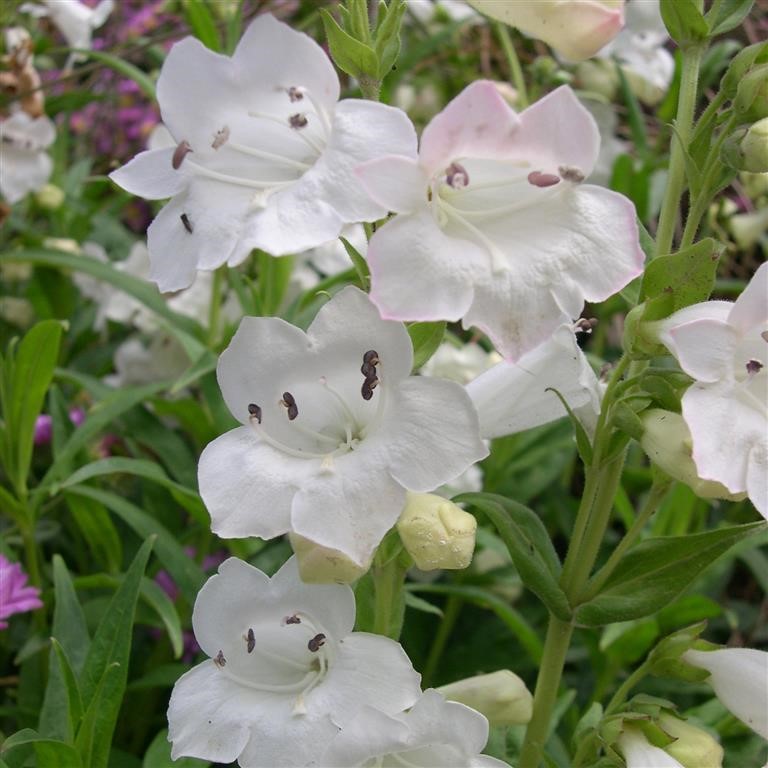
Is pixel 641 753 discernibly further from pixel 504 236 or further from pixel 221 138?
pixel 221 138

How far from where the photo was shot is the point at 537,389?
0.99m

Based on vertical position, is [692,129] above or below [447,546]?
above

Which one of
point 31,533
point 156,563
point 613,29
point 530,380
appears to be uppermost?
point 613,29

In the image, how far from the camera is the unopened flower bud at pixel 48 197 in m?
1.99

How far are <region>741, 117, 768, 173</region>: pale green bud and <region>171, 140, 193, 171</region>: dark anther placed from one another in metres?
0.44

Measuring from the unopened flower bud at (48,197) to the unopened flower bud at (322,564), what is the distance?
1393 mm

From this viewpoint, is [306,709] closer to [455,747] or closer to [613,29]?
[455,747]

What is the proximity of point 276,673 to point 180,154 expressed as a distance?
43 cm

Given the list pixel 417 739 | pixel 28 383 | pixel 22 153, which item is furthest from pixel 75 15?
pixel 417 739

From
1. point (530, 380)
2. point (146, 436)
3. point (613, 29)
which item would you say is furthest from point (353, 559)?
point (146, 436)

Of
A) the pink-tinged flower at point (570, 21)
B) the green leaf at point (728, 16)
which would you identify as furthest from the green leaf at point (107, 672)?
the green leaf at point (728, 16)

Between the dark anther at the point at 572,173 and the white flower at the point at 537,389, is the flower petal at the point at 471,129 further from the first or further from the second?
the white flower at the point at 537,389

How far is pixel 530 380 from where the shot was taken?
99cm

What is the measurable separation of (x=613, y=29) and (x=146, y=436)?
39.4 inches
